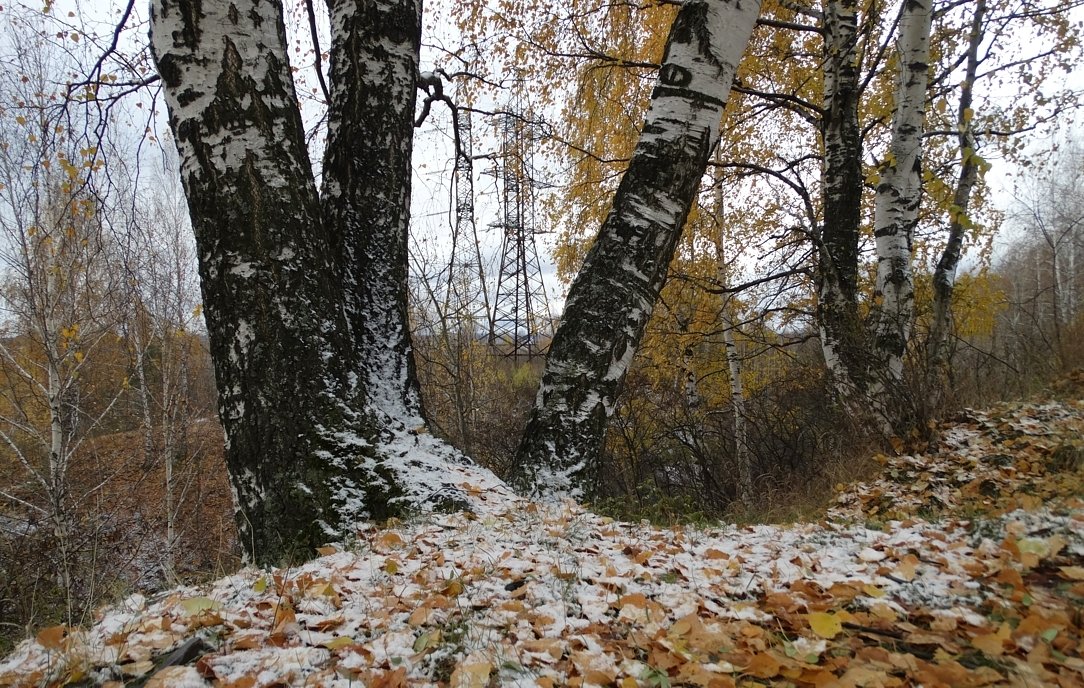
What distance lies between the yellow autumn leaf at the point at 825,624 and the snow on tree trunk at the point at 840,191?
13.2 feet

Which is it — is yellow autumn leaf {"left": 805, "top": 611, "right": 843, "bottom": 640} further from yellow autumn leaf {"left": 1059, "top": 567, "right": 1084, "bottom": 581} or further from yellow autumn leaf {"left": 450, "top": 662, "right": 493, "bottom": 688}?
yellow autumn leaf {"left": 450, "top": 662, "right": 493, "bottom": 688}

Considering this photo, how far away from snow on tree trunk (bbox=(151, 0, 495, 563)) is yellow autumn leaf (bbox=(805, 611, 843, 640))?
161cm

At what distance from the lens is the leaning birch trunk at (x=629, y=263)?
9.55 ft

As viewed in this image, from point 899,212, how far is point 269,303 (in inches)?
195

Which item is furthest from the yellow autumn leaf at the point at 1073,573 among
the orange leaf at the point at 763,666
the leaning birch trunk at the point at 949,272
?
the leaning birch trunk at the point at 949,272

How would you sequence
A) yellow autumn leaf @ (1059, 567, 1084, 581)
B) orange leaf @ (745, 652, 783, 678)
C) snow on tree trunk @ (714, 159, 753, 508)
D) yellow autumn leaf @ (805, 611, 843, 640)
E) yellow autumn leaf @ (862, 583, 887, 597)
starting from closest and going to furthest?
1. orange leaf @ (745, 652, 783, 678)
2. yellow autumn leaf @ (805, 611, 843, 640)
3. yellow autumn leaf @ (1059, 567, 1084, 581)
4. yellow autumn leaf @ (862, 583, 887, 597)
5. snow on tree trunk @ (714, 159, 753, 508)

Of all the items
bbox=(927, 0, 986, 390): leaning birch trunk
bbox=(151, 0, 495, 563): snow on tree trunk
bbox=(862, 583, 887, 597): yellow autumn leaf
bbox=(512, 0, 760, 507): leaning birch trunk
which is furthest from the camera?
bbox=(927, 0, 986, 390): leaning birch trunk

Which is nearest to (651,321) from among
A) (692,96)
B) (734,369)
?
(734,369)

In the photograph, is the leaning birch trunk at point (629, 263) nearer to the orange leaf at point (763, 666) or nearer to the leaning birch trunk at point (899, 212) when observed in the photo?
the orange leaf at point (763, 666)

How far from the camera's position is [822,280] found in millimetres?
5156

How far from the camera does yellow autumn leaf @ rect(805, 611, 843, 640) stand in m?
1.33

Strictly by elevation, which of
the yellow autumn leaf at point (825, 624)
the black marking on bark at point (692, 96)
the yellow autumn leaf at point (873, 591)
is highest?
the black marking on bark at point (692, 96)

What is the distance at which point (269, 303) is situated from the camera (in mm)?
2375

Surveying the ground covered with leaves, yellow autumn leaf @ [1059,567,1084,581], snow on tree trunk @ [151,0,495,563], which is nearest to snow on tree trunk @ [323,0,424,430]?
snow on tree trunk @ [151,0,495,563]
